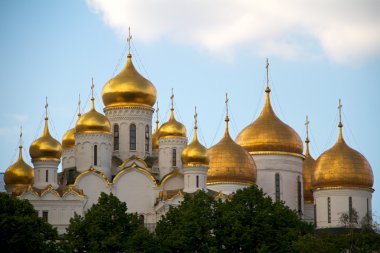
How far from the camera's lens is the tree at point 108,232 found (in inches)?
2399

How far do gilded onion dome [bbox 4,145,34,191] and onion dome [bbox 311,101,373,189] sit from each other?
16.2m

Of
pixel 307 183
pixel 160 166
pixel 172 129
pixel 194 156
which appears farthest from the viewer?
pixel 307 183

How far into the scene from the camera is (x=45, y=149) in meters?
70.5

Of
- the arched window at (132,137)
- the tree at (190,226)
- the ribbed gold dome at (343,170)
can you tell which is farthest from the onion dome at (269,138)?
the tree at (190,226)

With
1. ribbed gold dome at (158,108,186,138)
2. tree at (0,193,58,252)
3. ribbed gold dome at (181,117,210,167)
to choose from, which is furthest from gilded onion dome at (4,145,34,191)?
tree at (0,193,58,252)

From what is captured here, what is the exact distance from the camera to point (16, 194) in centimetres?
6938

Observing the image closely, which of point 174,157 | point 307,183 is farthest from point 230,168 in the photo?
point 307,183

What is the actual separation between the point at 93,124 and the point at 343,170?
1470 centimetres

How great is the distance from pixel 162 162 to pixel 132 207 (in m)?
3.43

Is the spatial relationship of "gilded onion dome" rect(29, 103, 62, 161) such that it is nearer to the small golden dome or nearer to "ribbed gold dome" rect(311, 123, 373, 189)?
the small golden dome

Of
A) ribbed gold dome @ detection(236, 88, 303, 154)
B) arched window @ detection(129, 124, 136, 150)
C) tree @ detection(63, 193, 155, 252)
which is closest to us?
tree @ detection(63, 193, 155, 252)

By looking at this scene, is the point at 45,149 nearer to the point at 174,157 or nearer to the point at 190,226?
the point at 174,157

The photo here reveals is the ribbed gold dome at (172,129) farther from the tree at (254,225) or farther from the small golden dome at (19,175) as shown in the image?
the tree at (254,225)

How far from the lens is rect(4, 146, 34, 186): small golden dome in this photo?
72.0 meters
